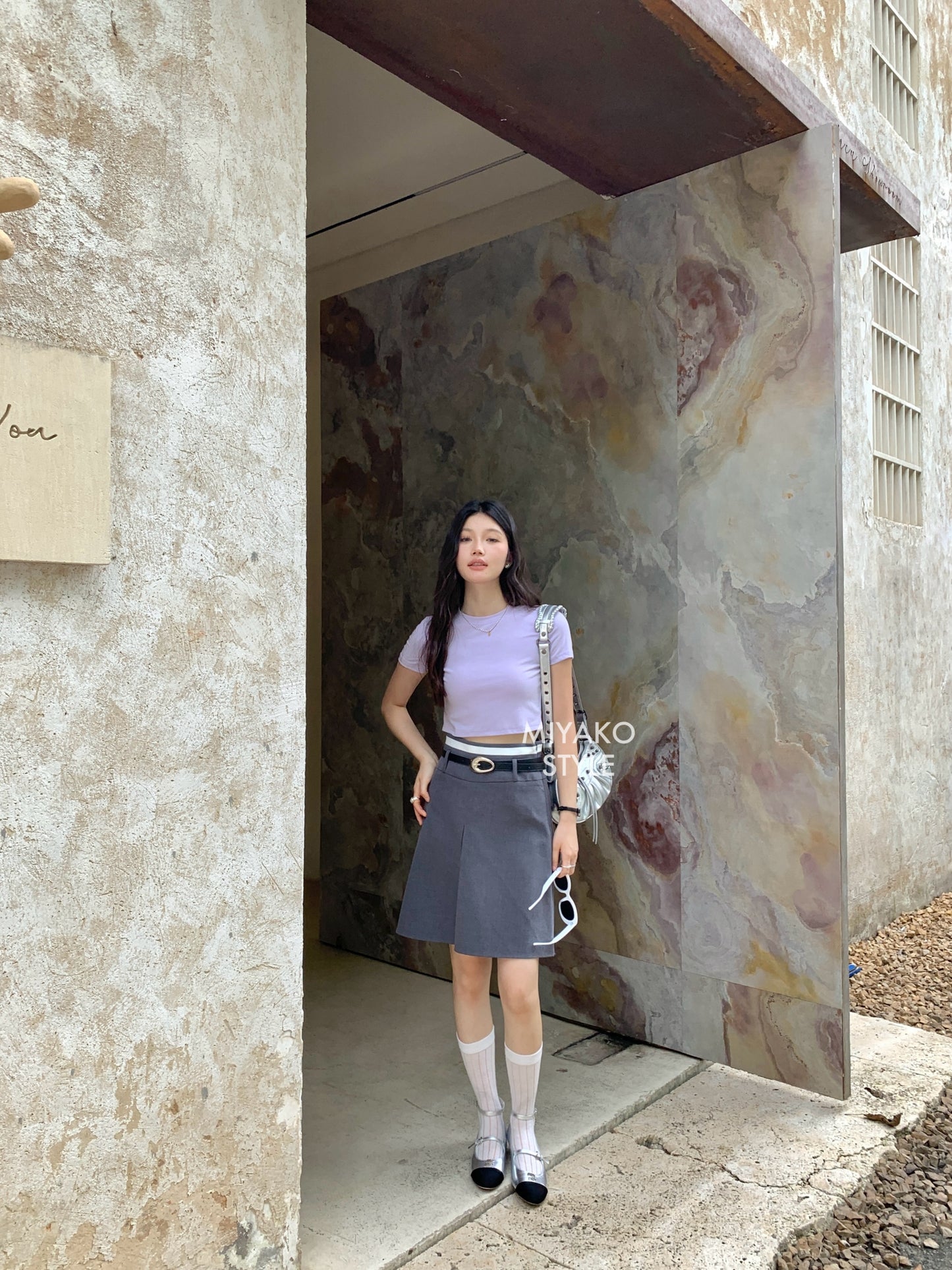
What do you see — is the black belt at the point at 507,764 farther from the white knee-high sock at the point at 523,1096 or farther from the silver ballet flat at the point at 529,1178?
the silver ballet flat at the point at 529,1178

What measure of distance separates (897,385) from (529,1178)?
190 inches

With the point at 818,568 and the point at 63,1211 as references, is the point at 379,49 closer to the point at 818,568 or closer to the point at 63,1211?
the point at 818,568

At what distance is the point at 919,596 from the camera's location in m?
5.88

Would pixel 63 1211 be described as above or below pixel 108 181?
below

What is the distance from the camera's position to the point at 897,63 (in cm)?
571

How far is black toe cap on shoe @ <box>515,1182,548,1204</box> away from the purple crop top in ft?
3.70

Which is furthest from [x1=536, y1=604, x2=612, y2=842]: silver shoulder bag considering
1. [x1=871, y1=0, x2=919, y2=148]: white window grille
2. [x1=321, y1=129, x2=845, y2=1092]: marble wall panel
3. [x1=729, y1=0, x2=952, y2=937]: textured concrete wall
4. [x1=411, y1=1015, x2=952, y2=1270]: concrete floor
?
[x1=871, y1=0, x2=919, y2=148]: white window grille

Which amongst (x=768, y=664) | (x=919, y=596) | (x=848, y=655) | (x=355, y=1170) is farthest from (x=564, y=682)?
(x=919, y=596)

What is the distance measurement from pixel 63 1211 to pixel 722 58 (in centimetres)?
309

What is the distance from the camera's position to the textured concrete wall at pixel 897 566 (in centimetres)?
512

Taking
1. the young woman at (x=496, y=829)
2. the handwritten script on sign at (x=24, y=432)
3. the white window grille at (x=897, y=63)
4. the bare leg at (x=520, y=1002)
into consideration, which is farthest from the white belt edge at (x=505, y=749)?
the white window grille at (x=897, y=63)

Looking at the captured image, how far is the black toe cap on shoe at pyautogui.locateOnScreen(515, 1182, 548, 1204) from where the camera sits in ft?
8.13

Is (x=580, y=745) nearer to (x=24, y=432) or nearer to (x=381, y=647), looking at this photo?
(x=381, y=647)

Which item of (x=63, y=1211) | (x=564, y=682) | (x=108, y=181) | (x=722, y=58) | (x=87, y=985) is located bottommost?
(x=63, y=1211)
